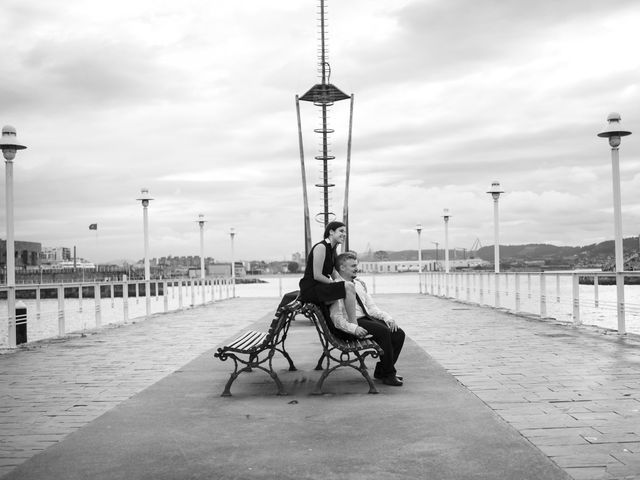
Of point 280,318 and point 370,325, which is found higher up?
point 280,318

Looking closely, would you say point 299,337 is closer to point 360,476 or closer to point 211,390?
point 211,390

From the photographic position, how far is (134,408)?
5.39m

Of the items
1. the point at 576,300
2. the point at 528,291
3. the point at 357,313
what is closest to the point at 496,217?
the point at 528,291

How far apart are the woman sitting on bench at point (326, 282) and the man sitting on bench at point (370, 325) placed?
89 millimetres

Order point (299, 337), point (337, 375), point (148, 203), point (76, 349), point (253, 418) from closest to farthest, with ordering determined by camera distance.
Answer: point (253, 418)
point (337, 375)
point (76, 349)
point (299, 337)
point (148, 203)

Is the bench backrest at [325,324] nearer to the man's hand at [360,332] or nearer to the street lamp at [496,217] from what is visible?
the man's hand at [360,332]

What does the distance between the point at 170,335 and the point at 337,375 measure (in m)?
5.54

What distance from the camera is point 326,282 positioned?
20.8 ft

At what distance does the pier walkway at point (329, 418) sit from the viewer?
3.75m

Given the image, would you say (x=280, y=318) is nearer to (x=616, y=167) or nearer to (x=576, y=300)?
(x=616, y=167)

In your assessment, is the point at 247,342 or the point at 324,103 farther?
the point at 324,103

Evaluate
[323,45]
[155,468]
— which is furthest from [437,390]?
[323,45]

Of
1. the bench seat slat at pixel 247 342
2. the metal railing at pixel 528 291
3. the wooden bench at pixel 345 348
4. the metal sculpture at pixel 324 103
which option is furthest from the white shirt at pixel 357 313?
the metal sculpture at pixel 324 103

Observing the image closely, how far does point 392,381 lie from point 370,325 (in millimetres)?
557
